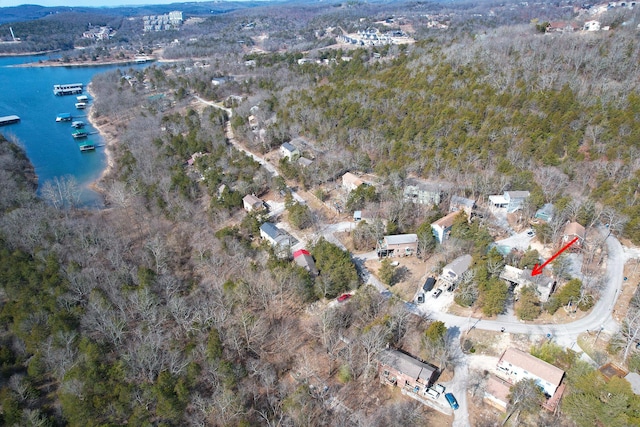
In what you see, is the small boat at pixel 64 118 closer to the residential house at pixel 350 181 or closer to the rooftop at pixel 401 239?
the residential house at pixel 350 181

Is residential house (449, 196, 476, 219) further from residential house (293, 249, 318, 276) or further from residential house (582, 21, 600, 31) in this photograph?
residential house (582, 21, 600, 31)

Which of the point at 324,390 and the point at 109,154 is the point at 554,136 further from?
the point at 109,154

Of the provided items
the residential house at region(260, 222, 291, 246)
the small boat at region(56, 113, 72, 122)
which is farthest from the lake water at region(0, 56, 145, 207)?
the residential house at region(260, 222, 291, 246)

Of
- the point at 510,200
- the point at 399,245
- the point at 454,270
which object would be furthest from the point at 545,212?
the point at 399,245

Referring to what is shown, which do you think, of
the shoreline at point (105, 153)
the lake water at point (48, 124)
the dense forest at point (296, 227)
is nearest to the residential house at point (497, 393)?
the dense forest at point (296, 227)

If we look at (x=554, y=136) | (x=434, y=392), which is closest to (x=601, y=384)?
(x=434, y=392)

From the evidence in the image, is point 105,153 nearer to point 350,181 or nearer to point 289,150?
point 289,150
